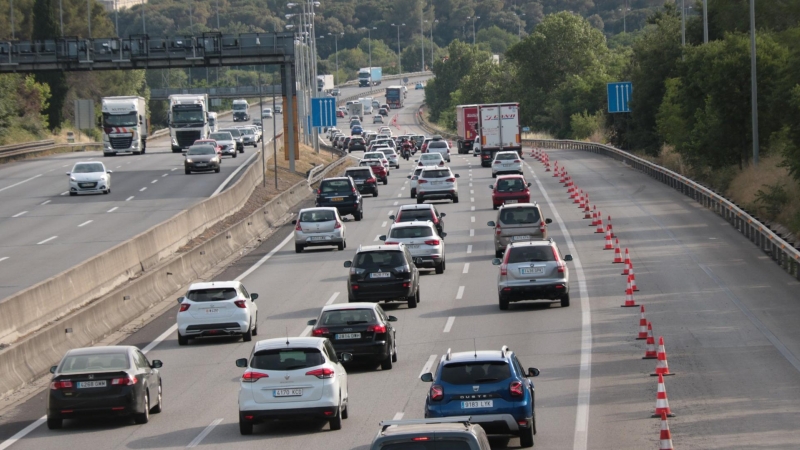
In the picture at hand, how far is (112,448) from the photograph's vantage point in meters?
16.6

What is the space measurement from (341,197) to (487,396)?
1377 inches

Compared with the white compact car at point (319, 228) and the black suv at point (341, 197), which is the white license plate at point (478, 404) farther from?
the black suv at point (341, 197)

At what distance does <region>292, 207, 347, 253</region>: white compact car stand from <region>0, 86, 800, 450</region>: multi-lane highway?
521 mm

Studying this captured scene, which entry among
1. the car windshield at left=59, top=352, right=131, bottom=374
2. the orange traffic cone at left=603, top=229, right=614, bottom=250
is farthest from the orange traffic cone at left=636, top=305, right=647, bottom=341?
the orange traffic cone at left=603, top=229, right=614, bottom=250

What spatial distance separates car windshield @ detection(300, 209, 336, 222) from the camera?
4116 cm

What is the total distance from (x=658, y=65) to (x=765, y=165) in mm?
26903

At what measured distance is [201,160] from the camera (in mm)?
67688

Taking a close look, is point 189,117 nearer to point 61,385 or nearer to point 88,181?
point 88,181

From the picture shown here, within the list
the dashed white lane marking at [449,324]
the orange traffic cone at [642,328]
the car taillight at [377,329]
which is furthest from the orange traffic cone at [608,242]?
the car taillight at [377,329]

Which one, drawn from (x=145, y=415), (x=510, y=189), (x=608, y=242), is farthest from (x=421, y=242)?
(x=145, y=415)

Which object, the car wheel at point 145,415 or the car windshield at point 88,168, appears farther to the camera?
the car windshield at point 88,168

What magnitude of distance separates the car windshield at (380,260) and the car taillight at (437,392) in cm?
1411

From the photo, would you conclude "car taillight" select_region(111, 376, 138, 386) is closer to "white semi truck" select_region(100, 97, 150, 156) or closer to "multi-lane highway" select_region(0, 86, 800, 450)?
"multi-lane highway" select_region(0, 86, 800, 450)

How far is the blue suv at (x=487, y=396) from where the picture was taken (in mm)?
14914
